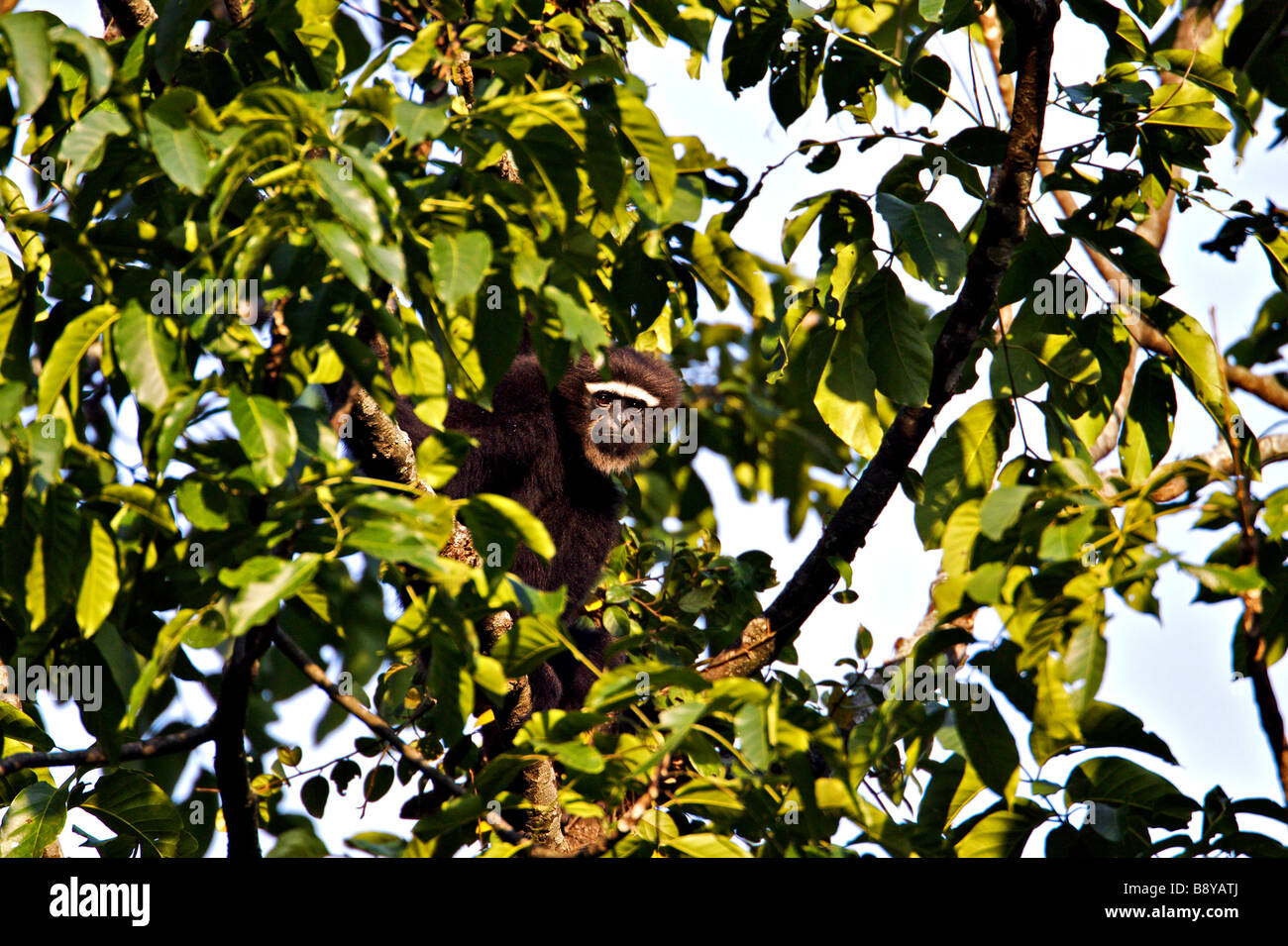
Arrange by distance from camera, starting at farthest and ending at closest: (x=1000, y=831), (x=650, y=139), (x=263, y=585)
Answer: (x=1000, y=831) → (x=650, y=139) → (x=263, y=585)

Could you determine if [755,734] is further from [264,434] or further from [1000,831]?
[264,434]

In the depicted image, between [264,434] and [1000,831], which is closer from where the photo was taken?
[264,434]

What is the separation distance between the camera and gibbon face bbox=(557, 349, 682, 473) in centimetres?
722

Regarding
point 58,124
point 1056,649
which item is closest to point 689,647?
point 1056,649

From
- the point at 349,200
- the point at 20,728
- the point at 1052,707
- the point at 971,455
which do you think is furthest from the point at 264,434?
the point at 971,455

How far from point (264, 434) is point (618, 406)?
555 cm

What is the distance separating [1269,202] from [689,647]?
2.79m

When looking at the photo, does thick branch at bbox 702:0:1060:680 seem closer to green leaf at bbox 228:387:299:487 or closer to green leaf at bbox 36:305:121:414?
green leaf at bbox 228:387:299:487

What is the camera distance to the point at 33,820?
10.7 feet

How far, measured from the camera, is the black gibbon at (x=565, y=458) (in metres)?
6.02

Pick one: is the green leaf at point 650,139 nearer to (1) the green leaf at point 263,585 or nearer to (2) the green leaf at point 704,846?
(1) the green leaf at point 263,585

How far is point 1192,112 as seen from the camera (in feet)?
11.8

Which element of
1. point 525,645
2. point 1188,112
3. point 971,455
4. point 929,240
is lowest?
point 525,645

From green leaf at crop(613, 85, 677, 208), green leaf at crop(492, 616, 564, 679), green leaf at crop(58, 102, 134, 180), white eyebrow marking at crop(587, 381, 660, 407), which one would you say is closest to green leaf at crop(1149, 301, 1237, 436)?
green leaf at crop(613, 85, 677, 208)
